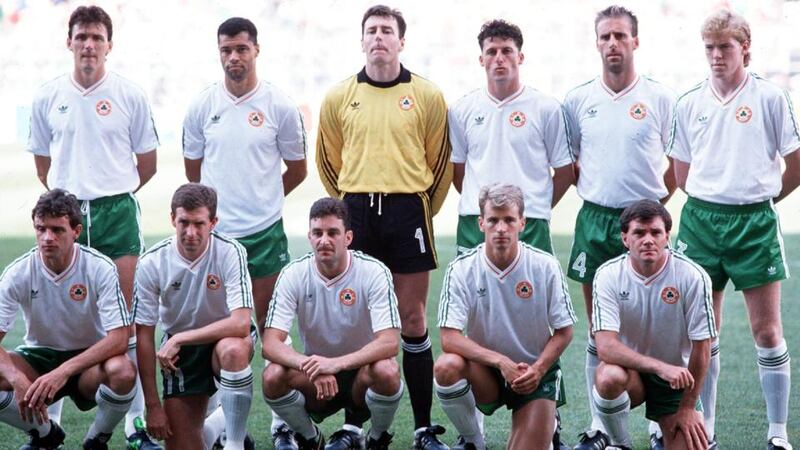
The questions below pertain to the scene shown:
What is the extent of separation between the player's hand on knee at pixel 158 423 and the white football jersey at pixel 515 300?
1.11m

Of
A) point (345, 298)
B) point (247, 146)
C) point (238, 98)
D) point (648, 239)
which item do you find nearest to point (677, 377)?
point (648, 239)

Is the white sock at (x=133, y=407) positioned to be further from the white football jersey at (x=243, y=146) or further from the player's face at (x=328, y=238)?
the player's face at (x=328, y=238)

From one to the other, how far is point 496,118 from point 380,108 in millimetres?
493

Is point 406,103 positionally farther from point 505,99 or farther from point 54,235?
point 54,235

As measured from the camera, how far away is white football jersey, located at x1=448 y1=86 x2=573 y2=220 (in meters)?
4.88

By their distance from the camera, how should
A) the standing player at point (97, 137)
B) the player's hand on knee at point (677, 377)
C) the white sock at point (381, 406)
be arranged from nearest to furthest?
the player's hand on knee at point (677, 377) < the white sock at point (381, 406) < the standing player at point (97, 137)

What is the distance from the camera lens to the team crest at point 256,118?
5039 millimetres

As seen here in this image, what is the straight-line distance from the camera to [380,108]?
16.2 feet

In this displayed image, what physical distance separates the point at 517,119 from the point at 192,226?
1.44m

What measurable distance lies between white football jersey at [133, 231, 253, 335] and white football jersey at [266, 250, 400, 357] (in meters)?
0.18

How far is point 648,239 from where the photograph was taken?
4.31m

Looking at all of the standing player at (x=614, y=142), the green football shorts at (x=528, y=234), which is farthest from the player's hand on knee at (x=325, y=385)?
the standing player at (x=614, y=142)

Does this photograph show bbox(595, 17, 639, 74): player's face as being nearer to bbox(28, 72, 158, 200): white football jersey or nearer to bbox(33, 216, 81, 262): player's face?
bbox(28, 72, 158, 200): white football jersey

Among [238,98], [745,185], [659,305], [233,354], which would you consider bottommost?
[233,354]
